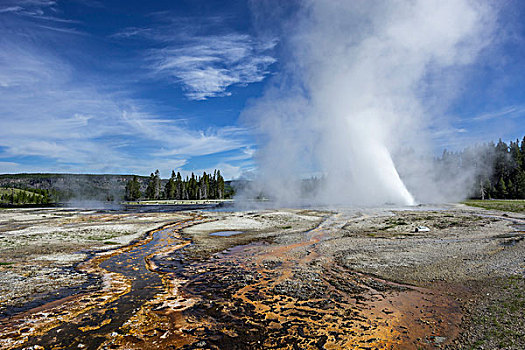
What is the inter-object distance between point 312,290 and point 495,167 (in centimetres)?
9488

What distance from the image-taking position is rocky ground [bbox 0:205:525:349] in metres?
7.75

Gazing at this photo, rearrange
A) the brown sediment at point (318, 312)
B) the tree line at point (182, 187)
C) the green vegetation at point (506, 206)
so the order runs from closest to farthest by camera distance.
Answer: the brown sediment at point (318, 312) → the green vegetation at point (506, 206) → the tree line at point (182, 187)

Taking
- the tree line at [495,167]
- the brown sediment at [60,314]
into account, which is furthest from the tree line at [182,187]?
the brown sediment at [60,314]

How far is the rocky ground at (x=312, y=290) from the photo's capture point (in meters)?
7.75

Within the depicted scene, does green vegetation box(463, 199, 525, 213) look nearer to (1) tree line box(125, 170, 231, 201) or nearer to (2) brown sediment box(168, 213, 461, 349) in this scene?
(2) brown sediment box(168, 213, 461, 349)

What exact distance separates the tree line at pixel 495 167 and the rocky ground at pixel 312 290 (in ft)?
215

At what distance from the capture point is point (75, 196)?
139m

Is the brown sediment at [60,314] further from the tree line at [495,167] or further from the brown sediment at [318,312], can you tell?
the tree line at [495,167]

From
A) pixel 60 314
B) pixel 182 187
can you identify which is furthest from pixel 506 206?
pixel 182 187

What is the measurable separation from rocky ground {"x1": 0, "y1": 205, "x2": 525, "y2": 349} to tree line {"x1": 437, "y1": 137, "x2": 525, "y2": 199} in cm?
6557

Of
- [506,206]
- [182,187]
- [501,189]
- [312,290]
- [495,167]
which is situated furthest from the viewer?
[182,187]

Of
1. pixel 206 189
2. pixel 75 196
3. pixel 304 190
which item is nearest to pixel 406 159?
pixel 304 190

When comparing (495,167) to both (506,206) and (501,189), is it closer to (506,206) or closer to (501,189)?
(501,189)

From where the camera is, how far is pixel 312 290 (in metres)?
11.2
